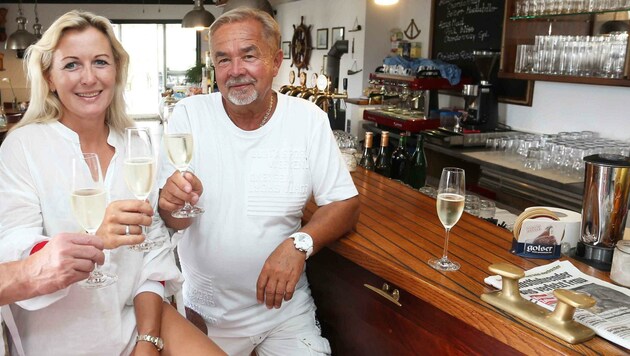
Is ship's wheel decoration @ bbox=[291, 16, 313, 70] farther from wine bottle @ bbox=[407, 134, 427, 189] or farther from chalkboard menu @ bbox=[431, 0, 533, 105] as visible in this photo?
wine bottle @ bbox=[407, 134, 427, 189]

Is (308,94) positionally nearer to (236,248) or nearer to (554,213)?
(236,248)

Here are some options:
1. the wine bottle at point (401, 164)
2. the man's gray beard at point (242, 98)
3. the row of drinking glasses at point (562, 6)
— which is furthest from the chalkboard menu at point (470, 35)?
the man's gray beard at point (242, 98)

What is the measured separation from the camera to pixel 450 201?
5.06 ft

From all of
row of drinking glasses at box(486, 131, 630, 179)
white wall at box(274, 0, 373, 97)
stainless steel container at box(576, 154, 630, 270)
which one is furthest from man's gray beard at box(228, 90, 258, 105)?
white wall at box(274, 0, 373, 97)

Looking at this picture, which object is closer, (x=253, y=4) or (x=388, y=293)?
(x=388, y=293)

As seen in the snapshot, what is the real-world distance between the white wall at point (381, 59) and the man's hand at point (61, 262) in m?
4.19

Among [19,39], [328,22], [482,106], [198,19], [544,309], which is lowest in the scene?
[544,309]

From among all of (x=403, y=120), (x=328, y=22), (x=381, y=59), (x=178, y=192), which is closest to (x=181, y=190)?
(x=178, y=192)

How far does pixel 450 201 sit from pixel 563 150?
9.15 ft

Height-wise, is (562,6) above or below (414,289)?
above

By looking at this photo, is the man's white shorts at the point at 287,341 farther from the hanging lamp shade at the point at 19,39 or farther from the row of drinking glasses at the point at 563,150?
the hanging lamp shade at the point at 19,39

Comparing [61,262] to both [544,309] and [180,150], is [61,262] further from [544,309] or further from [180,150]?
[544,309]

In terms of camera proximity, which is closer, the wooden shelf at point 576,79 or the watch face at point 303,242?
the watch face at point 303,242

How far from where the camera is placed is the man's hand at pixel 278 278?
1815 millimetres
